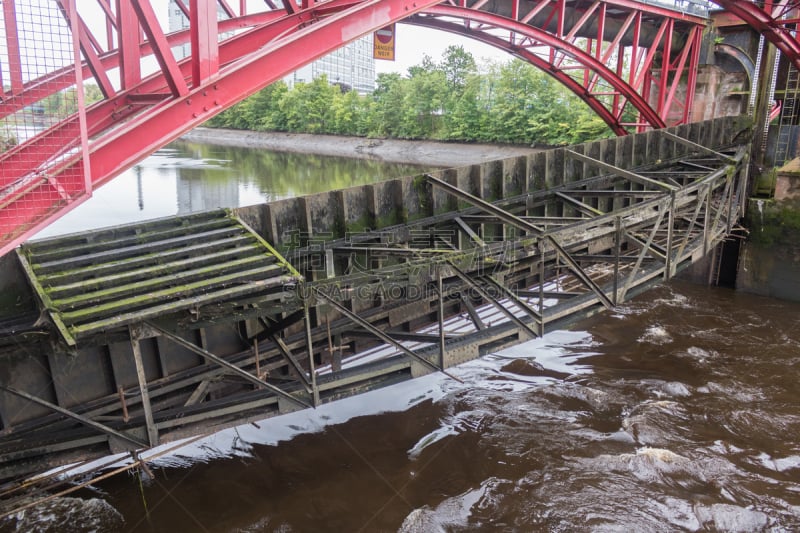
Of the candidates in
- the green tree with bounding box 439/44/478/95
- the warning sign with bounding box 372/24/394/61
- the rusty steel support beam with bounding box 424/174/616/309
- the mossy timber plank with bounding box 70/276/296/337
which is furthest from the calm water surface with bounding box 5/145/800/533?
the green tree with bounding box 439/44/478/95

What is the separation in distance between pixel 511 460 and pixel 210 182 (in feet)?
97.7

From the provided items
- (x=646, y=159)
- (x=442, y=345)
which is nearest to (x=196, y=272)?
(x=442, y=345)

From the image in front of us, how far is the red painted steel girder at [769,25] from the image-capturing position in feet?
59.4

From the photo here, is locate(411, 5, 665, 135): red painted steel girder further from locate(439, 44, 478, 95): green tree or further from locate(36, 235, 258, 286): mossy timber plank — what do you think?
locate(439, 44, 478, 95): green tree

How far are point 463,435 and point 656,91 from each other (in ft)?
67.0

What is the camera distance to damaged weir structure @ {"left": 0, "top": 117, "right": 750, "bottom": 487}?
18.5ft

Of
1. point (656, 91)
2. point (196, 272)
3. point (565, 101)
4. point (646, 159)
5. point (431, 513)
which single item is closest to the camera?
point (196, 272)

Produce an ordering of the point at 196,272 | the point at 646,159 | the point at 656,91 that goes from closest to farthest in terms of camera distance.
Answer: the point at 196,272 < the point at 646,159 < the point at 656,91

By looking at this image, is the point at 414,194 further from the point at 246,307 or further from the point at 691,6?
the point at 691,6

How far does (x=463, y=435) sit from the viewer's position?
8922mm

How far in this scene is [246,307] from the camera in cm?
609

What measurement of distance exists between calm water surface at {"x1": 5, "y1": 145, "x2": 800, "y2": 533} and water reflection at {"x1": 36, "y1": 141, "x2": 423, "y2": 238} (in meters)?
17.6

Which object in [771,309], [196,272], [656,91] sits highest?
[656,91]

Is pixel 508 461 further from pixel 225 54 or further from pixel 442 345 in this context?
pixel 225 54
